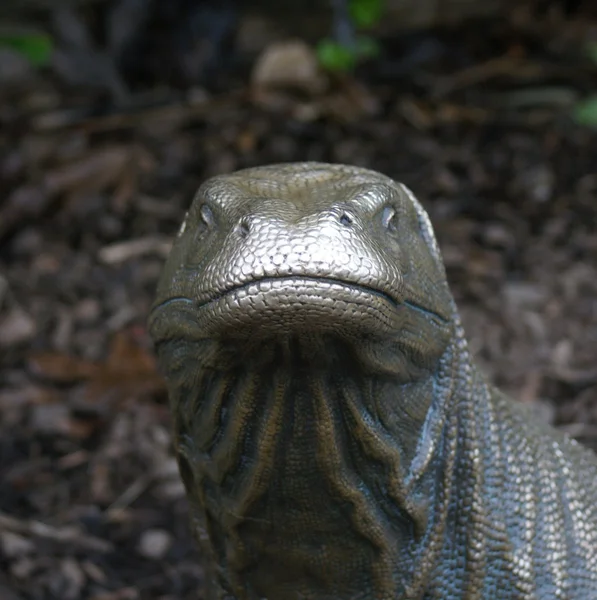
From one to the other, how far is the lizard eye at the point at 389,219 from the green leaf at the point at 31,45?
5989 millimetres

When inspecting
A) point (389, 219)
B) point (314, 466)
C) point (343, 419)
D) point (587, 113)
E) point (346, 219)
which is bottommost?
point (587, 113)

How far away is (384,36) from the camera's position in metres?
9.39

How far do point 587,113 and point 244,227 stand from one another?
20.7ft

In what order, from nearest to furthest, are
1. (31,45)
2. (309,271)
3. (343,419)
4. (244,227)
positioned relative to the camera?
(309,271)
(244,227)
(343,419)
(31,45)

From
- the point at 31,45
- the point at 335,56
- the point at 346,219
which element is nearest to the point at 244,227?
the point at 346,219

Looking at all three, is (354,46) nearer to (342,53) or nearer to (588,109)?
(342,53)

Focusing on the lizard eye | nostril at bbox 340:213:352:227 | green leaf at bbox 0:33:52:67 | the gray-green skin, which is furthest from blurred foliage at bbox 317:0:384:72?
nostril at bbox 340:213:352:227

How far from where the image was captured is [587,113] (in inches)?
320

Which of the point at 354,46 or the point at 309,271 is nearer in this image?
the point at 309,271

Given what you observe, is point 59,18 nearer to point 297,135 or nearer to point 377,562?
point 297,135

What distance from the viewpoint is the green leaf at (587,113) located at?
26.5 ft

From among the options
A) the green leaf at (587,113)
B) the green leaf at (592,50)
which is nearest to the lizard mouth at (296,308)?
the green leaf at (587,113)

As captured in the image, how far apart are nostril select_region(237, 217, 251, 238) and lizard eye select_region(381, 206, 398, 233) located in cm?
40

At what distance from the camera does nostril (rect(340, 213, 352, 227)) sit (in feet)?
7.74
